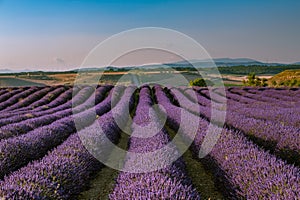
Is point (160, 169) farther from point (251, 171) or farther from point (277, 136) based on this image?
point (277, 136)

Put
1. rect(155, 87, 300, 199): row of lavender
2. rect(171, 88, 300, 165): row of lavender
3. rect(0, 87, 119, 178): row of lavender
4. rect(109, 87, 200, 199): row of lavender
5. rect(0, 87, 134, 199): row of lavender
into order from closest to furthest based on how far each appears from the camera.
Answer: rect(109, 87, 200, 199): row of lavender → rect(155, 87, 300, 199): row of lavender → rect(0, 87, 134, 199): row of lavender → rect(0, 87, 119, 178): row of lavender → rect(171, 88, 300, 165): row of lavender

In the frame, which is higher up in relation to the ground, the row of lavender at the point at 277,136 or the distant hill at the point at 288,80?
the row of lavender at the point at 277,136

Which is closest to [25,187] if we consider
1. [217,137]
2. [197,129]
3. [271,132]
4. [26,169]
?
[26,169]

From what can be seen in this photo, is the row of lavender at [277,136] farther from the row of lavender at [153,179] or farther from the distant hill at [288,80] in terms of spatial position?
the distant hill at [288,80]

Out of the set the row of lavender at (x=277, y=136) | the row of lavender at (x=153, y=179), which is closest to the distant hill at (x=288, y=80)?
the row of lavender at (x=277, y=136)

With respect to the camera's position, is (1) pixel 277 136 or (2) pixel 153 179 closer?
(2) pixel 153 179

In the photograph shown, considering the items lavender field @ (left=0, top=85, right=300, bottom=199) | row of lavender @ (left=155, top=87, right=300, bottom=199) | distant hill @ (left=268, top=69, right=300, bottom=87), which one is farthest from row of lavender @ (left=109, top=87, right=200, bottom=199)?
distant hill @ (left=268, top=69, right=300, bottom=87)

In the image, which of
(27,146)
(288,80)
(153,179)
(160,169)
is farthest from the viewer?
(288,80)

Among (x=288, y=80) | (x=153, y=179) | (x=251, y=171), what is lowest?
(x=288, y=80)

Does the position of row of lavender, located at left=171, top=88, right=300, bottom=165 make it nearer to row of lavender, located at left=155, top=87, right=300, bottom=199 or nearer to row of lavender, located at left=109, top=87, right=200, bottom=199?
row of lavender, located at left=155, top=87, right=300, bottom=199

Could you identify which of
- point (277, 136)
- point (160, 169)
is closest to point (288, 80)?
point (277, 136)

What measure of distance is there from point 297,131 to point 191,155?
7.75 ft

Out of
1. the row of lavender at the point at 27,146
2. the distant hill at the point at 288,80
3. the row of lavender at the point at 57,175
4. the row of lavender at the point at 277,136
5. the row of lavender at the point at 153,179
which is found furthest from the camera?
the distant hill at the point at 288,80

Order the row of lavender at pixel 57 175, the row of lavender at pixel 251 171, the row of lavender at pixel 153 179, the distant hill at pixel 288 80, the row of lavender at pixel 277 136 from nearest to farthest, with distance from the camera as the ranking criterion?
the row of lavender at pixel 153 179
the row of lavender at pixel 251 171
the row of lavender at pixel 57 175
the row of lavender at pixel 277 136
the distant hill at pixel 288 80
